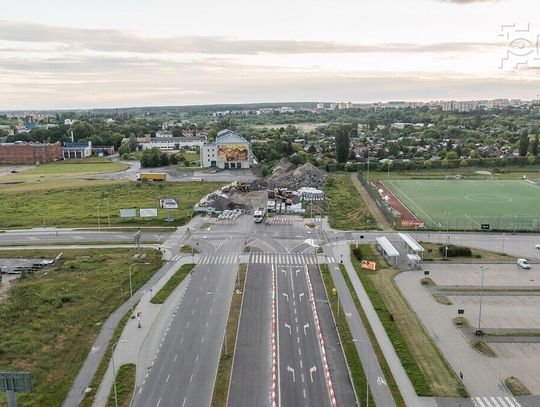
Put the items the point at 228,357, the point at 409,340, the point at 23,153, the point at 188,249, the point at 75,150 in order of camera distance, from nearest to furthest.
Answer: the point at 228,357 → the point at 409,340 → the point at 188,249 → the point at 23,153 → the point at 75,150

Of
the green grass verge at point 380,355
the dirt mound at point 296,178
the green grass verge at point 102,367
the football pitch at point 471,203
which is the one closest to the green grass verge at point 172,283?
the green grass verge at point 102,367

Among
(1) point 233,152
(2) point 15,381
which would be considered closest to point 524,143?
(1) point 233,152

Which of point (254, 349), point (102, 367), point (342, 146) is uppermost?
point (342, 146)

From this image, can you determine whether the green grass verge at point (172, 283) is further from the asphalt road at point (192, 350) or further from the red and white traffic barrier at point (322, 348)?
the red and white traffic barrier at point (322, 348)

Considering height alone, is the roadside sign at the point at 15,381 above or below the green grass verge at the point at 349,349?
above

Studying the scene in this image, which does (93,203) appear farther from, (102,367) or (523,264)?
(523,264)

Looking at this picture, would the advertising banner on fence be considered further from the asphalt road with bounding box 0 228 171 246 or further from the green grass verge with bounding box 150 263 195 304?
the asphalt road with bounding box 0 228 171 246

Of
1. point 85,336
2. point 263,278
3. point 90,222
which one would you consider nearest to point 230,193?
point 90,222
